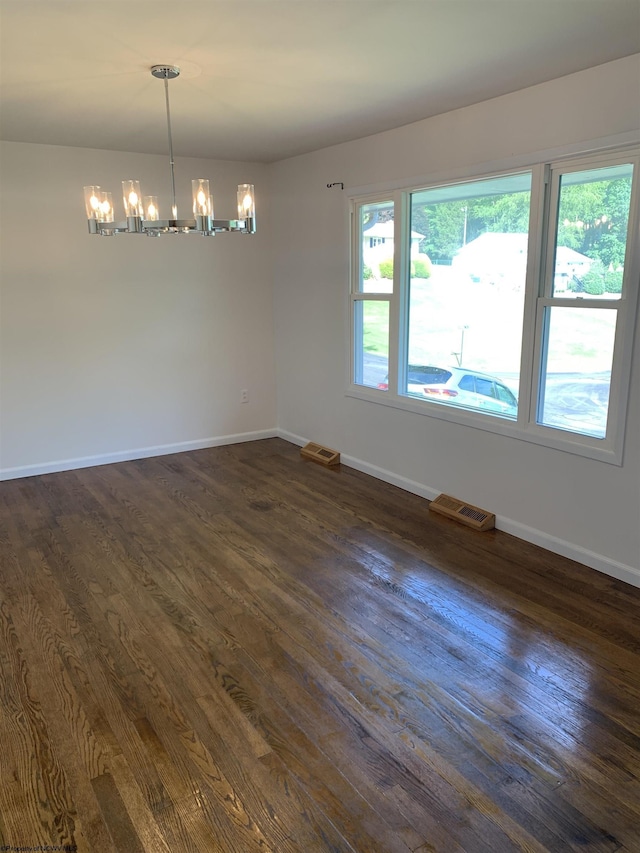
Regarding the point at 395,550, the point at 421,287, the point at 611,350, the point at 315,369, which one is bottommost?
the point at 395,550

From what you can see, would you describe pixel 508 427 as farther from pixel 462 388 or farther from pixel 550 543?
pixel 550 543

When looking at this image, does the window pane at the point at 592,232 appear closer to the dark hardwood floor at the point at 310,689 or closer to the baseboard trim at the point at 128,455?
the dark hardwood floor at the point at 310,689

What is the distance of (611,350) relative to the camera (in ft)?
10.3

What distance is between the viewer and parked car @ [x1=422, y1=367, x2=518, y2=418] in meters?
3.80

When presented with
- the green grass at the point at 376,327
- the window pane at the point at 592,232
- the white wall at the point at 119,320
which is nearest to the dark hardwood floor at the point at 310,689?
the white wall at the point at 119,320

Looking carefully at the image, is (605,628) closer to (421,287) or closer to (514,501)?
(514,501)

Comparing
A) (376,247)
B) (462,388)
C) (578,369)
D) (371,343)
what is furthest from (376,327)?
(578,369)

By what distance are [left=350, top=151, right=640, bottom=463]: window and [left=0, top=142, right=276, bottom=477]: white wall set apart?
1413 millimetres

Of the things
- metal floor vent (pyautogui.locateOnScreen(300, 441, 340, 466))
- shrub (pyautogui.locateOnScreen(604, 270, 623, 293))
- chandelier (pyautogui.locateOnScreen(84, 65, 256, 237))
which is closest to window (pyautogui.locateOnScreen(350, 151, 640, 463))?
shrub (pyautogui.locateOnScreen(604, 270, 623, 293))

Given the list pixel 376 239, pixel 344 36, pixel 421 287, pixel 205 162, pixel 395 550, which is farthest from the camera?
pixel 205 162

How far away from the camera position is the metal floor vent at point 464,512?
389cm

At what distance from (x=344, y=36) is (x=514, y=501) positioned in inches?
105

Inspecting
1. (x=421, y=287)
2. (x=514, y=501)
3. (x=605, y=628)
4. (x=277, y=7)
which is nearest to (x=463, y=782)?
(x=605, y=628)

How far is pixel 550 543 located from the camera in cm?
358
